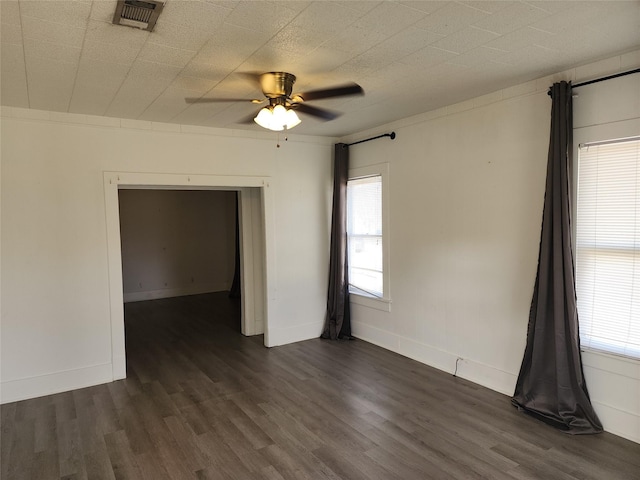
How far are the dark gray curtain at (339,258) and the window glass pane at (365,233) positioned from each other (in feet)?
0.43

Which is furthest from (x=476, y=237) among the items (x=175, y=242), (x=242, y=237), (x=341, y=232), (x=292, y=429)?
(x=175, y=242)

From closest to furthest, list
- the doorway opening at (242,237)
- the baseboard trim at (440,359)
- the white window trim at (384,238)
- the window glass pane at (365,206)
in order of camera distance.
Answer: the baseboard trim at (440,359) < the doorway opening at (242,237) < the white window trim at (384,238) < the window glass pane at (365,206)

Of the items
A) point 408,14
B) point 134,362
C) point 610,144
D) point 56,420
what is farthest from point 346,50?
point 134,362

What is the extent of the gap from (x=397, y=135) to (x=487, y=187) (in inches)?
52.4

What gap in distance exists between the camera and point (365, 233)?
5.29 m

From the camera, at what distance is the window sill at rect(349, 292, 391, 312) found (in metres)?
4.96

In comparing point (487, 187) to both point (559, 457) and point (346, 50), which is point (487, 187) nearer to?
point (346, 50)

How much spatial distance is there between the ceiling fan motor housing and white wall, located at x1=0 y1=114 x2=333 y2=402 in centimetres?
186

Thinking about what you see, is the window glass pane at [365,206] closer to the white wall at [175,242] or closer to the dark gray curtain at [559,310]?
the dark gray curtain at [559,310]

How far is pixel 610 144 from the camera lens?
296cm

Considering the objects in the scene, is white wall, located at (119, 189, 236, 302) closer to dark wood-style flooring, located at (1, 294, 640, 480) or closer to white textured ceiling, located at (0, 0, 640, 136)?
dark wood-style flooring, located at (1, 294, 640, 480)

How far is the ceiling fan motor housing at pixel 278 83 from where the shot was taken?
9.68 feet

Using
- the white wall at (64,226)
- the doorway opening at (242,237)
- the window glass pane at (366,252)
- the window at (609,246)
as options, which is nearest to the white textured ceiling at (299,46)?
the white wall at (64,226)

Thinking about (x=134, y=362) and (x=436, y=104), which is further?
(x=134, y=362)
